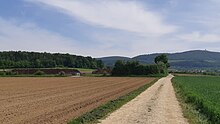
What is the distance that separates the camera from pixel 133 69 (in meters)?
149

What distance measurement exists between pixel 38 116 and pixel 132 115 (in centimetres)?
539

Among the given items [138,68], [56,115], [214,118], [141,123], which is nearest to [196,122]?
[214,118]

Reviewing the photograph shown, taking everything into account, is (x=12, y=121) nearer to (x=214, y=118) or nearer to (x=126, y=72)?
(x=214, y=118)

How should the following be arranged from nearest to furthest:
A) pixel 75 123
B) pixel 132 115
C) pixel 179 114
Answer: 1. pixel 75 123
2. pixel 132 115
3. pixel 179 114

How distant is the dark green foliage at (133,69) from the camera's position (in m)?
147

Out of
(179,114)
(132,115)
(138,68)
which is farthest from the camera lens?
(138,68)

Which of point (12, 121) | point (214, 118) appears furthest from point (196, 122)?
point (12, 121)

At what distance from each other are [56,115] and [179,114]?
7669mm

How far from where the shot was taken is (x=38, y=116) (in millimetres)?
22016

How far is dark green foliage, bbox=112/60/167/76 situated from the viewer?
147 meters

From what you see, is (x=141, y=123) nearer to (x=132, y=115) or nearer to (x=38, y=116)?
(x=132, y=115)

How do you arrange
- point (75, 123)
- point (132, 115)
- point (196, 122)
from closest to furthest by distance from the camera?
1. point (75, 123)
2. point (196, 122)
3. point (132, 115)

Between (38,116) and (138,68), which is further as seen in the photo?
(138,68)

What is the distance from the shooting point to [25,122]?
19500mm
